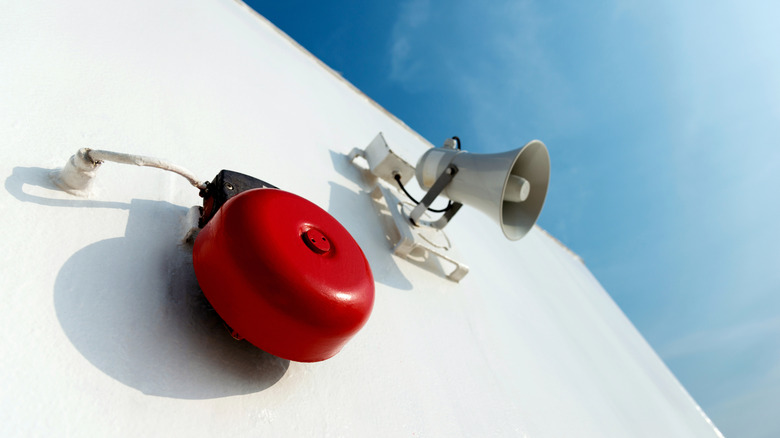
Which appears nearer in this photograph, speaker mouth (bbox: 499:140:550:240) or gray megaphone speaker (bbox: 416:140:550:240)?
gray megaphone speaker (bbox: 416:140:550:240)

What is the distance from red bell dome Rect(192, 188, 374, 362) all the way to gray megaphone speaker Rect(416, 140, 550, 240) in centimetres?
70

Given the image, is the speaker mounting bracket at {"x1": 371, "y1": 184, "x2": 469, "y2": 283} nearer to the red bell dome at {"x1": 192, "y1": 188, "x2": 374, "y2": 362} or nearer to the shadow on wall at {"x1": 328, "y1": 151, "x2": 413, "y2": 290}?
the shadow on wall at {"x1": 328, "y1": 151, "x2": 413, "y2": 290}

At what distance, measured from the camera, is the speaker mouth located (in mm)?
1319

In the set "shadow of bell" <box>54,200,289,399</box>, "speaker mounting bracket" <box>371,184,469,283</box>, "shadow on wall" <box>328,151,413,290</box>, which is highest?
"speaker mounting bracket" <box>371,184,469,283</box>

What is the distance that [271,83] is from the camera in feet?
5.28

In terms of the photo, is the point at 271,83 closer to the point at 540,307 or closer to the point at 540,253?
the point at 540,307

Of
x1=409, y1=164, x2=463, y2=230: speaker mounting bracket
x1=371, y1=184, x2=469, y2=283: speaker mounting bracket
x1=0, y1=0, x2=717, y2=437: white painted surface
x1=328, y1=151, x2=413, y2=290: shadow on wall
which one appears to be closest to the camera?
x1=0, y1=0, x2=717, y2=437: white painted surface

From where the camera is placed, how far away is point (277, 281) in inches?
19.9

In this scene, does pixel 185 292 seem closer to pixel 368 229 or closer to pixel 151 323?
pixel 151 323

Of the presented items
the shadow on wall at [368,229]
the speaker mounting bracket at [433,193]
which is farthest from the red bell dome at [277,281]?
the speaker mounting bracket at [433,193]

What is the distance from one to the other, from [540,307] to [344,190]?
108 centimetres

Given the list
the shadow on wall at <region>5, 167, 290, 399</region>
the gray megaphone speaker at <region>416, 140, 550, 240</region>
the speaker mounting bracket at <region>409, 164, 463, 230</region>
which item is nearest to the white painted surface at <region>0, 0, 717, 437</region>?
the shadow on wall at <region>5, 167, 290, 399</region>

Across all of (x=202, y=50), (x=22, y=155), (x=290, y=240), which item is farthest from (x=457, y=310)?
(x=202, y=50)

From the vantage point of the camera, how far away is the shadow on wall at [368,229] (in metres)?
1.09
